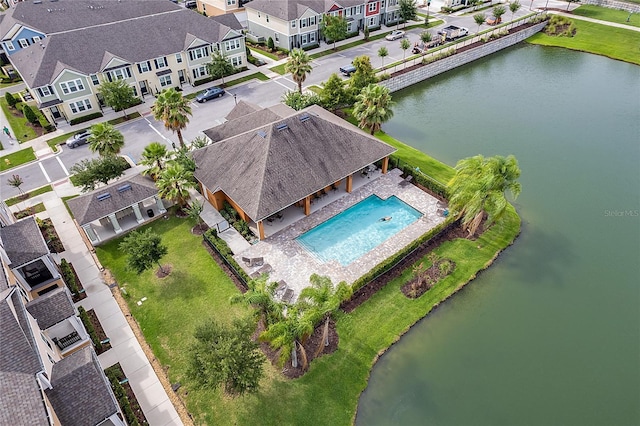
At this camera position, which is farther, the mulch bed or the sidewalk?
the mulch bed

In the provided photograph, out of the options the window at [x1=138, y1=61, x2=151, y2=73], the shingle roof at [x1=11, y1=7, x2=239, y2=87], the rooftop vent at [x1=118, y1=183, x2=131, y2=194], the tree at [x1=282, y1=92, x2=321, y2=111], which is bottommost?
the rooftop vent at [x1=118, y1=183, x2=131, y2=194]

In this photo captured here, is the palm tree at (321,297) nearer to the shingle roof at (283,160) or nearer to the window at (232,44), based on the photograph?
the shingle roof at (283,160)

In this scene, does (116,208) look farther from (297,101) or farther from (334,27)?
(334,27)

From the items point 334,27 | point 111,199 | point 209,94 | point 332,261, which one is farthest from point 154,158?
point 334,27

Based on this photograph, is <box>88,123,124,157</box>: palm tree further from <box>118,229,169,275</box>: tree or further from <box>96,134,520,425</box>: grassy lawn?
<box>118,229,169,275</box>: tree

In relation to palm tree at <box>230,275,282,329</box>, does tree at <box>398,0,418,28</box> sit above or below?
above

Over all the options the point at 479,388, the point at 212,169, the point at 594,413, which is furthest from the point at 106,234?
the point at 594,413

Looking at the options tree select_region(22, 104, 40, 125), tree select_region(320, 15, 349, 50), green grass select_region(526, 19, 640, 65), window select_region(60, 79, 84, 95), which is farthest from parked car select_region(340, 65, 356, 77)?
tree select_region(22, 104, 40, 125)
